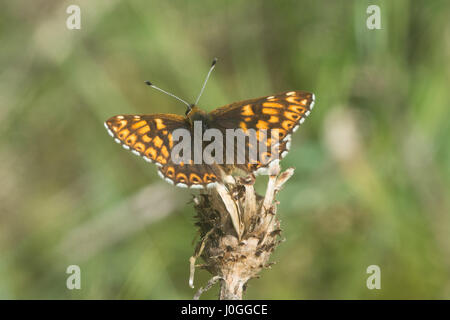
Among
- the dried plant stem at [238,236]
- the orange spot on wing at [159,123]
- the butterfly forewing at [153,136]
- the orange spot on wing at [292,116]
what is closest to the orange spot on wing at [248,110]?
the orange spot on wing at [292,116]

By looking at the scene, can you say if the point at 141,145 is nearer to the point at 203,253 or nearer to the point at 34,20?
the point at 203,253

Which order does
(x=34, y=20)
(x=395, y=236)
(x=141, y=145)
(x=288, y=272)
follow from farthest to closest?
(x=34, y=20), (x=288, y=272), (x=395, y=236), (x=141, y=145)

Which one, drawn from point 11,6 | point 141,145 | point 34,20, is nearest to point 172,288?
point 141,145

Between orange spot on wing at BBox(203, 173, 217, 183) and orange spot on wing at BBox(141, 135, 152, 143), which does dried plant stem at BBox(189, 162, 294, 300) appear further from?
orange spot on wing at BBox(141, 135, 152, 143)

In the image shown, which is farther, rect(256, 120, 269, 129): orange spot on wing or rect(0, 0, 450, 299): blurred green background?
rect(0, 0, 450, 299): blurred green background

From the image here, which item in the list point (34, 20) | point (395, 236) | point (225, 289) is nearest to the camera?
point (225, 289)

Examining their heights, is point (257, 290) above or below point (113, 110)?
below

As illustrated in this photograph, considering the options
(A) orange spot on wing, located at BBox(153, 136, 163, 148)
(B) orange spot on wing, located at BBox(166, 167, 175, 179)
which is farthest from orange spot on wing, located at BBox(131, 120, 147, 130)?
(B) orange spot on wing, located at BBox(166, 167, 175, 179)

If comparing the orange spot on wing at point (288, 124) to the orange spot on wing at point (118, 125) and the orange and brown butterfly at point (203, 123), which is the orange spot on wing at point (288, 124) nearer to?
the orange and brown butterfly at point (203, 123)
